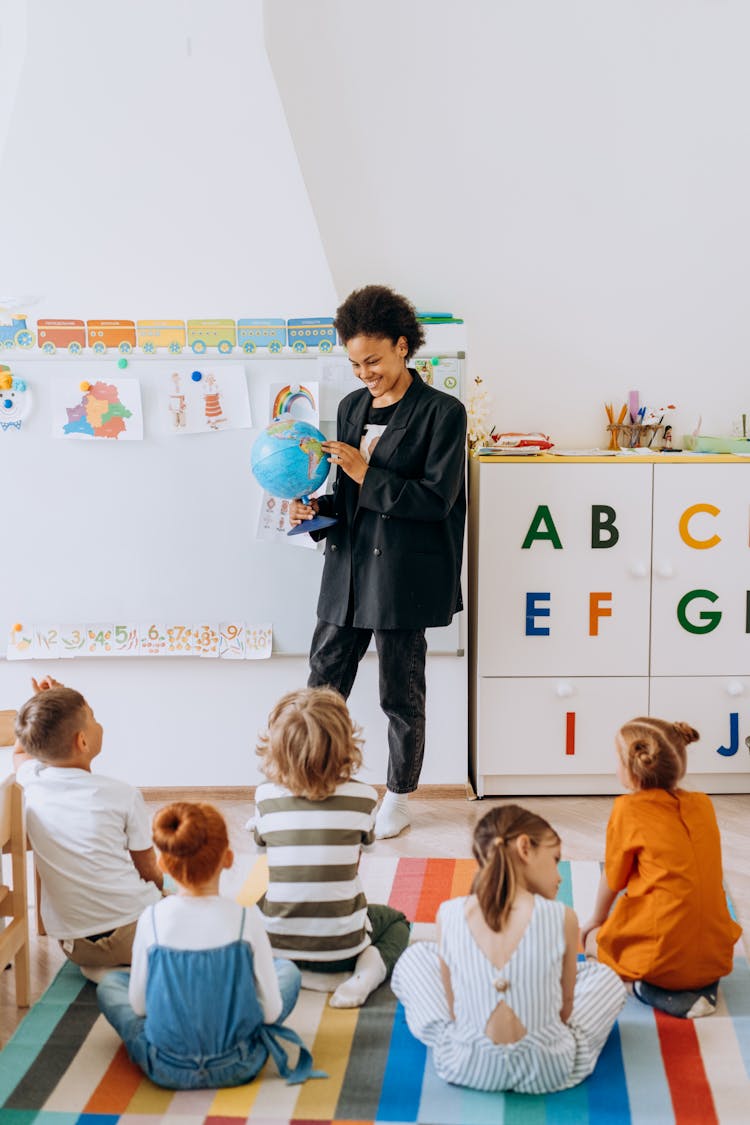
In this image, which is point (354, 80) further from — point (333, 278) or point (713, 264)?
point (713, 264)

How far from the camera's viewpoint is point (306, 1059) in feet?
6.11

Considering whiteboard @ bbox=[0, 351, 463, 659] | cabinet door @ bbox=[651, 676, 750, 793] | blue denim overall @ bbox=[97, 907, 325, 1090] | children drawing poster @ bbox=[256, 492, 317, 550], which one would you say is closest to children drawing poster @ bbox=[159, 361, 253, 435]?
whiteboard @ bbox=[0, 351, 463, 659]

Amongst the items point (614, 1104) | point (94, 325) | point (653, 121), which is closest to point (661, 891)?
point (614, 1104)

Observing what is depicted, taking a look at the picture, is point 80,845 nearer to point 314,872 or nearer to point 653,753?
point 314,872

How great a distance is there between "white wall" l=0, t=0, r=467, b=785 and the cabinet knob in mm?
632

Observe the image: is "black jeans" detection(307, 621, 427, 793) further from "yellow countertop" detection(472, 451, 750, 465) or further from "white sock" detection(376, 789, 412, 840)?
"yellow countertop" detection(472, 451, 750, 465)

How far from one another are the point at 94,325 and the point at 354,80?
3.69 feet

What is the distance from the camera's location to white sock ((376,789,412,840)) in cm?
297

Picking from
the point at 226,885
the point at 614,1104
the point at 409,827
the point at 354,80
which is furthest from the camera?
the point at 354,80

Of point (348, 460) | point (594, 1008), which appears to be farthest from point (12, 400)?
point (594, 1008)

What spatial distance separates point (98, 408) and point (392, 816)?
1.37 meters

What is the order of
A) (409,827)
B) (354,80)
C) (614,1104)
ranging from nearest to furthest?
(614,1104) → (409,827) → (354,80)

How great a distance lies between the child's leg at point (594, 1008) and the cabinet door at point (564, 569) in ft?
4.52

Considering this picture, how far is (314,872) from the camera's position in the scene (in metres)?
2.04
